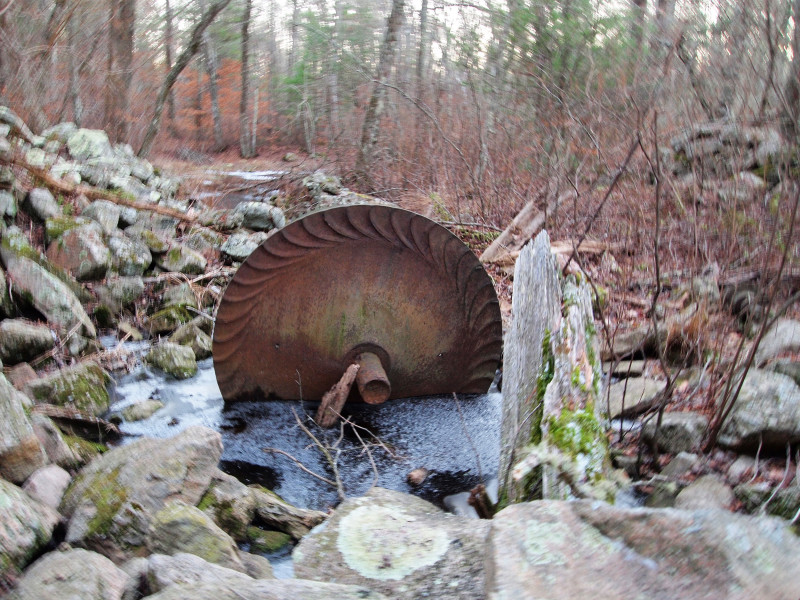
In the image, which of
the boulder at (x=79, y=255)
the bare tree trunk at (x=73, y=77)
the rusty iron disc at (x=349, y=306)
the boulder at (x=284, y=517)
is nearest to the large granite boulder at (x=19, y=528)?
the boulder at (x=284, y=517)

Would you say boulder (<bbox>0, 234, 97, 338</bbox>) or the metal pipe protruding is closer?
the metal pipe protruding

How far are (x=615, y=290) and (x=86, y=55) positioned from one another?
12.7m

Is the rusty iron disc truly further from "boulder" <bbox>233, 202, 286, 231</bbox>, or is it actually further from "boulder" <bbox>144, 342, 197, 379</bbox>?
"boulder" <bbox>233, 202, 286, 231</bbox>

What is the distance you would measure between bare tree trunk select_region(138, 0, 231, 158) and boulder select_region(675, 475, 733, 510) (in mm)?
12891

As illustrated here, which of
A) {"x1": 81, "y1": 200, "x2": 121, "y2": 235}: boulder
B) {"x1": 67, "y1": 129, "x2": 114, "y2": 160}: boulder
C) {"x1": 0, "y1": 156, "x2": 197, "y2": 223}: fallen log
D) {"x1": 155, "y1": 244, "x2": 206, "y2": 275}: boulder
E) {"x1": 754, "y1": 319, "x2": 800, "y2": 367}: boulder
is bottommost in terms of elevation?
{"x1": 754, "y1": 319, "x2": 800, "y2": 367}: boulder

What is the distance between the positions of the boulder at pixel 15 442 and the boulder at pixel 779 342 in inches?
188

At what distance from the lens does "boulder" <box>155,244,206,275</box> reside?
28.2 feet

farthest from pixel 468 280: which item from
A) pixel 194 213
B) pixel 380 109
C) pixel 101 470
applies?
pixel 380 109

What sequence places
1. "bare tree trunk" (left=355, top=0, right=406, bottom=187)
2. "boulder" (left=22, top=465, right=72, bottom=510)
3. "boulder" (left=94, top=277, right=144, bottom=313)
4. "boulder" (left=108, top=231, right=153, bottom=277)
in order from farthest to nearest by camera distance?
"bare tree trunk" (left=355, top=0, right=406, bottom=187) < "boulder" (left=108, top=231, right=153, bottom=277) < "boulder" (left=94, top=277, right=144, bottom=313) < "boulder" (left=22, top=465, right=72, bottom=510)

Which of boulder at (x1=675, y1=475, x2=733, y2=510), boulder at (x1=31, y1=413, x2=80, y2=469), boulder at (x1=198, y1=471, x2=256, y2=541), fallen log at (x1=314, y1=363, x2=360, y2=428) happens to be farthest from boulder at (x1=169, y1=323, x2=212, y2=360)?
boulder at (x1=675, y1=475, x2=733, y2=510)

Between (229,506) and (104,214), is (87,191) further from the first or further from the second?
(229,506)

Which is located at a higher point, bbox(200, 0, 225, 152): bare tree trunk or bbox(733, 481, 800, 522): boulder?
bbox(200, 0, 225, 152): bare tree trunk

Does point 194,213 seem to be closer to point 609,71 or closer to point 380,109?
point 380,109

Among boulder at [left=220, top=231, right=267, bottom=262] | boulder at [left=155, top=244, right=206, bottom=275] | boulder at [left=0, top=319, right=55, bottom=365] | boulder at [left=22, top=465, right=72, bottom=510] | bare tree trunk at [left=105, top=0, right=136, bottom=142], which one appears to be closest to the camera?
boulder at [left=22, top=465, right=72, bottom=510]
